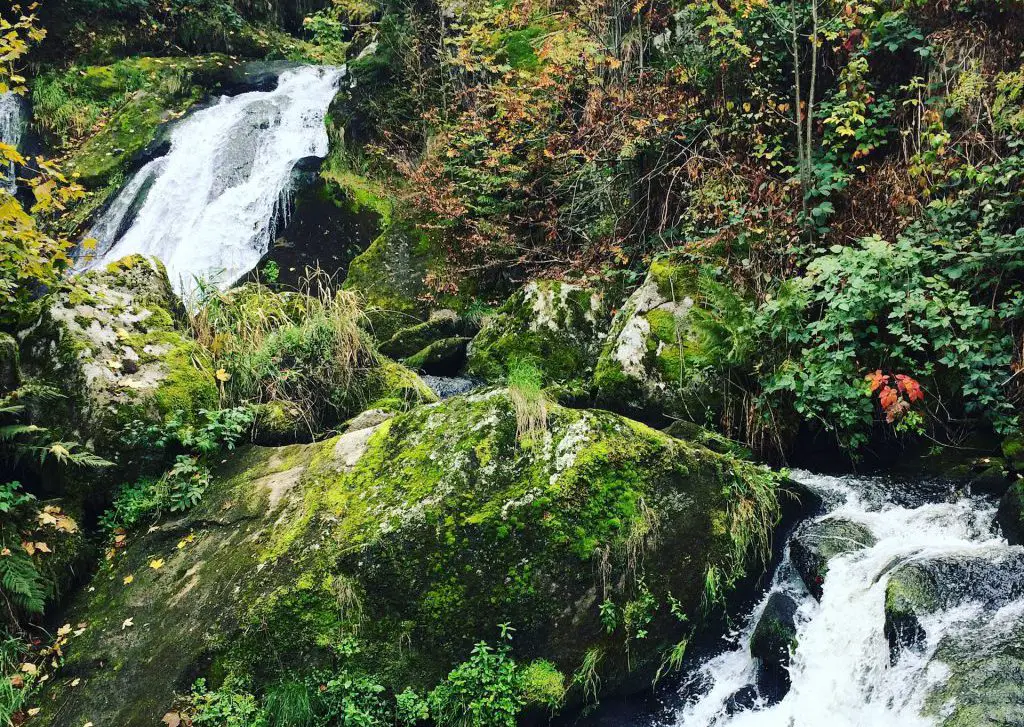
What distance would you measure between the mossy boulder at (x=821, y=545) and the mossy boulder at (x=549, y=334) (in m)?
2.72

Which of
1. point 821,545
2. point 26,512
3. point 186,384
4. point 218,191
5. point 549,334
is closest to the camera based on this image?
point 26,512

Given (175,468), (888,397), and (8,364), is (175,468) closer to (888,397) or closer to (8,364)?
(8,364)

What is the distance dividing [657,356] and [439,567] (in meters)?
2.89

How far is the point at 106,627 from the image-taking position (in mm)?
4082

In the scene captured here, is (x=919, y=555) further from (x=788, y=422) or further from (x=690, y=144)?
(x=690, y=144)

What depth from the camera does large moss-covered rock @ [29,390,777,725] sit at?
3.85m

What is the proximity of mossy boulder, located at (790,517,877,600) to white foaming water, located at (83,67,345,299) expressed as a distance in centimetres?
833

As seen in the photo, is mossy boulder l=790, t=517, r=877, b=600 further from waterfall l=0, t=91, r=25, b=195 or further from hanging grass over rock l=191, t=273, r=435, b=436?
waterfall l=0, t=91, r=25, b=195

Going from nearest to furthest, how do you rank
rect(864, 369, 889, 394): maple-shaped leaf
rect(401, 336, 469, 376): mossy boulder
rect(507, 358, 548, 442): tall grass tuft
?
rect(507, 358, 548, 442): tall grass tuft → rect(864, 369, 889, 394): maple-shaped leaf → rect(401, 336, 469, 376): mossy boulder

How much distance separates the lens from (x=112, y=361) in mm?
4945

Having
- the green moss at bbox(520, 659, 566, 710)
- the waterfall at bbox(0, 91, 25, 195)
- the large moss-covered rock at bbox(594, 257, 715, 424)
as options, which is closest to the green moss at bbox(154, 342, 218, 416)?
the green moss at bbox(520, 659, 566, 710)

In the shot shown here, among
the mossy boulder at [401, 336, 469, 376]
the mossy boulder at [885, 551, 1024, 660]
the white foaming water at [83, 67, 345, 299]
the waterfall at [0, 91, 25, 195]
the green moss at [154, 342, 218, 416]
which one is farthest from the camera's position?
the waterfall at [0, 91, 25, 195]

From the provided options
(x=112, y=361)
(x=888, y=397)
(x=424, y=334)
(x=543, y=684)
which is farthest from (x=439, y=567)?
(x=424, y=334)

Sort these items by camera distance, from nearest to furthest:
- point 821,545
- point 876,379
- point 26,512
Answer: point 26,512, point 821,545, point 876,379
